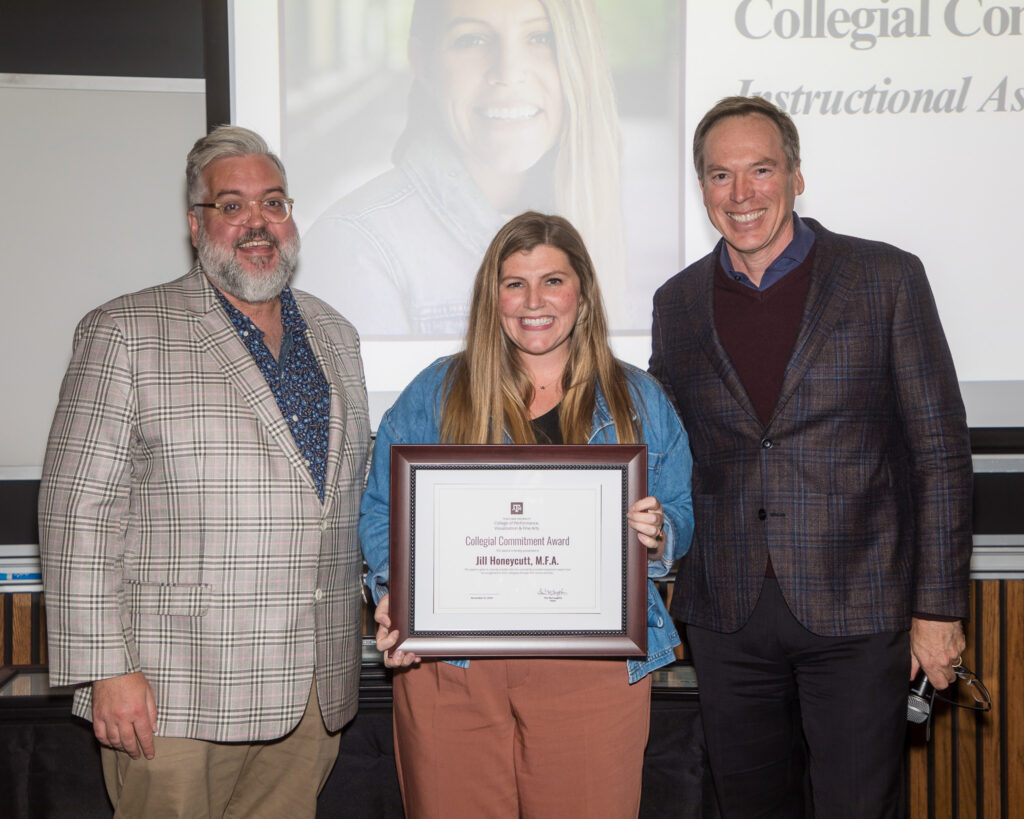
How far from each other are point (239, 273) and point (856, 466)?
1343mm

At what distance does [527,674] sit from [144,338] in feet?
3.27

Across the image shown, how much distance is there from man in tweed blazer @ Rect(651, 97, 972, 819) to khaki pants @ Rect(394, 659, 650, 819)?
329mm

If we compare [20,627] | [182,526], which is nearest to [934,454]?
[182,526]

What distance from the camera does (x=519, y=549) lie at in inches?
67.4

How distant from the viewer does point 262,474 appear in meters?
1.82

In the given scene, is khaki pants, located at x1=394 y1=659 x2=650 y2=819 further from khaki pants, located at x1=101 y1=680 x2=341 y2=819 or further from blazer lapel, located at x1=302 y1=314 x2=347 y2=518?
blazer lapel, located at x1=302 y1=314 x2=347 y2=518

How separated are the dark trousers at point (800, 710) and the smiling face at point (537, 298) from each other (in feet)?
2.27

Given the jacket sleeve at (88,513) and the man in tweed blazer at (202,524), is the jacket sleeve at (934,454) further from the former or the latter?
the jacket sleeve at (88,513)

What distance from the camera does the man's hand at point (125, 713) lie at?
1741 millimetres

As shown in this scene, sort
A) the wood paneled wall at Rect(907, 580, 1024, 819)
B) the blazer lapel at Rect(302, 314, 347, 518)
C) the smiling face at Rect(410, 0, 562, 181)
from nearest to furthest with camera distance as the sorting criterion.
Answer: the blazer lapel at Rect(302, 314, 347, 518) → the smiling face at Rect(410, 0, 562, 181) → the wood paneled wall at Rect(907, 580, 1024, 819)

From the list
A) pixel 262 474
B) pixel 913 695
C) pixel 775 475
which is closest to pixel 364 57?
pixel 262 474

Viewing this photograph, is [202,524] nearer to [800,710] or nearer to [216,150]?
[216,150]

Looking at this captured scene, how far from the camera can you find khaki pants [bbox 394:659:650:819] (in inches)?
68.5

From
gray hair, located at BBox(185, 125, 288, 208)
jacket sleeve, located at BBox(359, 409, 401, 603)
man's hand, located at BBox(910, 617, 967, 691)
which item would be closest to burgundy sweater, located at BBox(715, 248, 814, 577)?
man's hand, located at BBox(910, 617, 967, 691)
